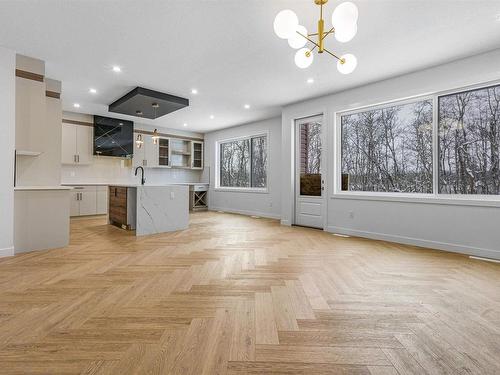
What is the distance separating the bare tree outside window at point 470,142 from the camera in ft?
11.9

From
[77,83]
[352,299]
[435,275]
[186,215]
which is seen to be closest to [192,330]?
[352,299]

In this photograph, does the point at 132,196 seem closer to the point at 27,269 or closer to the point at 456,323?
the point at 27,269

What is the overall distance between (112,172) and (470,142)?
7.92 m

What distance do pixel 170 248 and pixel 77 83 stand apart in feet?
11.2

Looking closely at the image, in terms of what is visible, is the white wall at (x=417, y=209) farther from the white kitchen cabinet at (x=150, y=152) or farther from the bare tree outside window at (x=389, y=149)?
the white kitchen cabinet at (x=150, y=152)

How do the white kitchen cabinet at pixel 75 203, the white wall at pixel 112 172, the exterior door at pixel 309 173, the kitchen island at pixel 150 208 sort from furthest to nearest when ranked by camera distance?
the white wall at pixel 112 172, the white kitchen cabinet at pixel 75 203, the exterior door at pixel 309 173, the kitchen island at pixel 150 208

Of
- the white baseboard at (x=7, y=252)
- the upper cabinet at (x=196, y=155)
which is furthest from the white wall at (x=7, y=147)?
the upper cabinet at (x=196, y=155)

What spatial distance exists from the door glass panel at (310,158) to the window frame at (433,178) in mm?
446

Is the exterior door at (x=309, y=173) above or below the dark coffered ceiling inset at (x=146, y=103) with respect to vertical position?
below

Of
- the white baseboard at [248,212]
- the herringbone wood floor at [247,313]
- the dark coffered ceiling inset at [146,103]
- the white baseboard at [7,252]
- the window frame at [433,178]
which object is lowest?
the herringbone wood floor at [247,313]

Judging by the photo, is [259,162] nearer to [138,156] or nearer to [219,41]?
[138,156]

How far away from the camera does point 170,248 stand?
12.6 ft

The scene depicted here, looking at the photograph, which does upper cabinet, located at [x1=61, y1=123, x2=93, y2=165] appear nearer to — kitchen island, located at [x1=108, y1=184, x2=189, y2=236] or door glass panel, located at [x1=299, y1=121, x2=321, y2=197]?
kitchen island, located at [x1=108, y1=184, x2=189, y2=236]

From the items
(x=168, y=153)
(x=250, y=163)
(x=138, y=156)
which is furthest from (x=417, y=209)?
(x=138, y=156)
